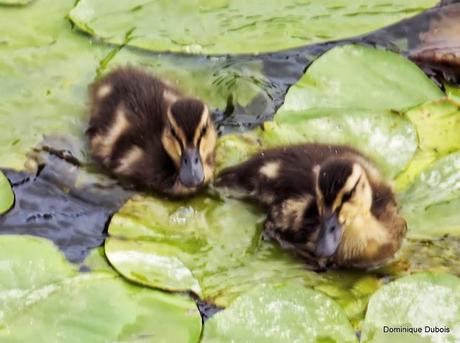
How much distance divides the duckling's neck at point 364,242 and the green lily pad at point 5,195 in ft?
2.99

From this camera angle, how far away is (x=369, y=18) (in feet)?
10.9

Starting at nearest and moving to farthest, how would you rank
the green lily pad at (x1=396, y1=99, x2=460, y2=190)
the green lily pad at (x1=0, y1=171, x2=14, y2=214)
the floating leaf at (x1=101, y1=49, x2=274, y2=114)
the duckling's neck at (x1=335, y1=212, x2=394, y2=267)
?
A: the duckling's neck at (x1=335, y1=212, x2=394, y2=267) < the green lily pad at (x1=0, y1=171, x2=14, y2=214) < the green lily pad at (x1=396, y1=99, x2=460, y2=190) < the floating leaf at (x1=101, y1=49, x2=274, y2=114)

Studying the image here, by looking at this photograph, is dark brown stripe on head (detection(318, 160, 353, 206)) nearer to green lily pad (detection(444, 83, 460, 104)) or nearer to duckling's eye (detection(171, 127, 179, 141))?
duckling's eye (detection(171, 127, 179, 141))

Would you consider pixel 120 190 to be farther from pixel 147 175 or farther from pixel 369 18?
pixel 369 18

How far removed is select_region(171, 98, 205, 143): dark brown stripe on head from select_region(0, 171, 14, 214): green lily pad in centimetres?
50

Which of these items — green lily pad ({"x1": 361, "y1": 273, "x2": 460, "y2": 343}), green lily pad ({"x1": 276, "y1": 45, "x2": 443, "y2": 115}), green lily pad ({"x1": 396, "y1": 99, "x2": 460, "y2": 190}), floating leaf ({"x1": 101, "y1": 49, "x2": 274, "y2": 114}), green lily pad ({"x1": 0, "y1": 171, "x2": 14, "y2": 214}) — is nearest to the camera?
green lily pad ({"x1": 361, "y1": 273, "x2": 460, "y2": 343})

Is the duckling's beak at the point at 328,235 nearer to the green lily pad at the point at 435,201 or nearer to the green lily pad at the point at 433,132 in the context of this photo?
the green lily pad at the point at 435,201

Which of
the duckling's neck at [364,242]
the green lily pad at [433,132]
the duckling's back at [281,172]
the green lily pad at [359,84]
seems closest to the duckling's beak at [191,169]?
the duckling's back at [281,172]

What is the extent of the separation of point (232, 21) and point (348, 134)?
0.70 metres

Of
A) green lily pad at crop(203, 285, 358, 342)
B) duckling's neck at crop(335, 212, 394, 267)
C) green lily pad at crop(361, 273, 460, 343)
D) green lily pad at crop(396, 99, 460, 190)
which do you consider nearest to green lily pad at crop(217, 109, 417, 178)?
green lily pad at crop(396, 99, 460, 190)

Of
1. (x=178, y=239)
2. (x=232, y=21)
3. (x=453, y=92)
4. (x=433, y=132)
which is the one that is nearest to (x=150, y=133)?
(x=178, y=239)

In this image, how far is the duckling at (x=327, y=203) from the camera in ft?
7.96

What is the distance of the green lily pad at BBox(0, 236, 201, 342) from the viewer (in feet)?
7.34

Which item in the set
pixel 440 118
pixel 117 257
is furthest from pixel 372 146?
pixel 117 257
